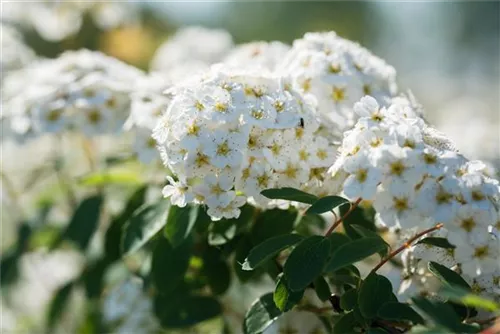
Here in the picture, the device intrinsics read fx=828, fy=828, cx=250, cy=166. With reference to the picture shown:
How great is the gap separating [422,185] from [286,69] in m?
0.77

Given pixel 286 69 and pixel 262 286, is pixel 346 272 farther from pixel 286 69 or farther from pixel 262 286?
pixel 262 286

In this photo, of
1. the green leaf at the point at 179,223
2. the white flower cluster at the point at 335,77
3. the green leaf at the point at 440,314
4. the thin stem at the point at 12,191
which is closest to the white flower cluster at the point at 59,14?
the thin stem at the point at 12,191

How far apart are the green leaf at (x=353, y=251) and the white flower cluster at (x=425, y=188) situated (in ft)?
0.18

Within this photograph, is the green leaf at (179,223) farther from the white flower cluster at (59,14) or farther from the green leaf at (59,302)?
the white flower cluster at (59,14)

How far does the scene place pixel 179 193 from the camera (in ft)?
6.05

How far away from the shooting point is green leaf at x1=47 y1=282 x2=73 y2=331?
2766 millimetres

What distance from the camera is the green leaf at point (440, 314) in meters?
1.50

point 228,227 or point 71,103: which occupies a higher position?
point 228,227

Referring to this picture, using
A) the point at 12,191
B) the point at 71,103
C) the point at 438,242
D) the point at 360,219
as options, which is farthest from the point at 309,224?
the point at 12,191

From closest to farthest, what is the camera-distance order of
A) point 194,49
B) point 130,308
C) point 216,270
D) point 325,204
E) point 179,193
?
point 325,204
point 179,193
point 216,270
point 130,308
point 194,49

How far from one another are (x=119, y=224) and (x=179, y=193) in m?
0.69

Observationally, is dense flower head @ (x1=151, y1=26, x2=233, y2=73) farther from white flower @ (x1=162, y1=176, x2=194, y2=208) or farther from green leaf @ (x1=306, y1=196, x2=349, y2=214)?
green leaf @ (x1=306, y1=196, x2=349, y2=214)

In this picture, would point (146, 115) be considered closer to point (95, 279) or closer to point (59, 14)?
point (95, 279)

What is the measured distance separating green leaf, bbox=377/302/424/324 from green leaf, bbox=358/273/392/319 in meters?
0.03
